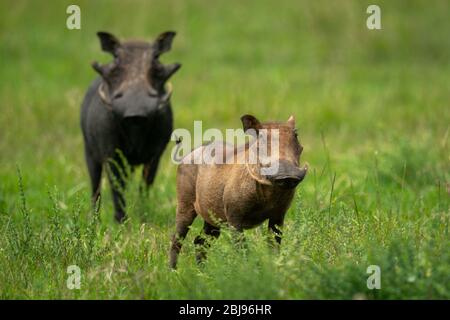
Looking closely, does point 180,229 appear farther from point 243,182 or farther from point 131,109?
point 131,109

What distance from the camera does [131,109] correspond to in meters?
7.20

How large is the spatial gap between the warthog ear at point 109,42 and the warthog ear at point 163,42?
1.02ft

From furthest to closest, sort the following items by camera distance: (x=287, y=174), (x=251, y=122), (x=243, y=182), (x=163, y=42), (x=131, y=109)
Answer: (x=163, y=42)
(x=131, y=109)
(x=243, y=182)
(x=251, y=122)
(x=287, y=174)

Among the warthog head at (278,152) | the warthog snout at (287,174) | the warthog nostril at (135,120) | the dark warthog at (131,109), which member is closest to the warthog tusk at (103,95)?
the dark warthog at (131,109)

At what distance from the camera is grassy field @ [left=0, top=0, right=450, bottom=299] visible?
4.68 meters

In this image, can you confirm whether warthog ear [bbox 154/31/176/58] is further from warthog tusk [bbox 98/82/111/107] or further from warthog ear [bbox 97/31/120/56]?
warthog tusk [bbox 98/82/111/107]

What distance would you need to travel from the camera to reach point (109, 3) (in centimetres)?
1656

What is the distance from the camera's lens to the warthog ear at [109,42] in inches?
297

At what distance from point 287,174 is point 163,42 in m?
3.45

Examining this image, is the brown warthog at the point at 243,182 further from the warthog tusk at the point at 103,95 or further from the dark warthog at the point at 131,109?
the warthog tusk at the point at 103,95

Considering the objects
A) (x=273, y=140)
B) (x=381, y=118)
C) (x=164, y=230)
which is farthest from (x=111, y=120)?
(x=381, y=118)

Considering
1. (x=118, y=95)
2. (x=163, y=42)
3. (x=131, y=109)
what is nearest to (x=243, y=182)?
(x=131, y=109)

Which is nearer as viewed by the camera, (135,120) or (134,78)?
(135,120)
